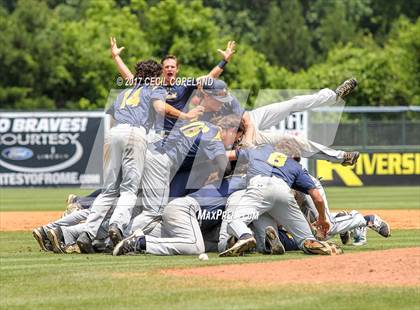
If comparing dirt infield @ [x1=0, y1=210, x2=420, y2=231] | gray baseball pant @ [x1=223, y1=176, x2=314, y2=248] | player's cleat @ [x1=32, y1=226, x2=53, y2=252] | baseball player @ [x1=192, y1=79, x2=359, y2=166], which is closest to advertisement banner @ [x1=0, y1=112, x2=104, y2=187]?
dirt infield @ [x1=0, y1=210, x2=420, y2=231]

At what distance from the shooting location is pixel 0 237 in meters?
15.8

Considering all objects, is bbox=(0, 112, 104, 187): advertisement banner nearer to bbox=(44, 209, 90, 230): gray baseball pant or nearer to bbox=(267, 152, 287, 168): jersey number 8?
bbox=(44, 209, 90, 230): gray baseball pant

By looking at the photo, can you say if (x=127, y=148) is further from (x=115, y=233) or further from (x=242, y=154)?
(x=242, y=154)

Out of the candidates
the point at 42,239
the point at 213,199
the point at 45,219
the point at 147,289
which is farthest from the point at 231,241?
the point at 45,219

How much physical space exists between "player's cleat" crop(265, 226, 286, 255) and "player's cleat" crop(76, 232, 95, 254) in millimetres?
2246

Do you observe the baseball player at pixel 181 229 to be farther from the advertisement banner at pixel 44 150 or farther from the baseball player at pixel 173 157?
the advertisement banner at pixel 44 150

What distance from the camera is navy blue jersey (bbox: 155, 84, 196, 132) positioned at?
13125 millimetres

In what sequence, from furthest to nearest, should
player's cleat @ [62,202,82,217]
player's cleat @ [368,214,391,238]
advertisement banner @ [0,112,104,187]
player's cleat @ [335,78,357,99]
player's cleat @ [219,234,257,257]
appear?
advertisement banner @ [0,112,104,187]
player's cleat @ [335,78,357,99]
player's cleat @ [62,202,82,217]
player's cleat @ [368,214,391,238]
player's cleat @ [219,234,257,257]

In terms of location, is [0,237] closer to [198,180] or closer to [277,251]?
[198,180]

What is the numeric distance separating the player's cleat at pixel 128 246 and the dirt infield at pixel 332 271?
78.1 inches

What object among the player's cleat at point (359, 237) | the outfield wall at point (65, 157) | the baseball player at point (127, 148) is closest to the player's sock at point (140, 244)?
the baseball player at point (127, 148)

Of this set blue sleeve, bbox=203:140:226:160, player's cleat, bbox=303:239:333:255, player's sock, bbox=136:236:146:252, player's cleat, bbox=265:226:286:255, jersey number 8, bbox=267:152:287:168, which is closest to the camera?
player's cleat, bbox=303:239:333:255

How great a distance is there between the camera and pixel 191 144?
12.8 meters

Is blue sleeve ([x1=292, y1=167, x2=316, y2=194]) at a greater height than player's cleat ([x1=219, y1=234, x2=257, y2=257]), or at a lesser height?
greater
